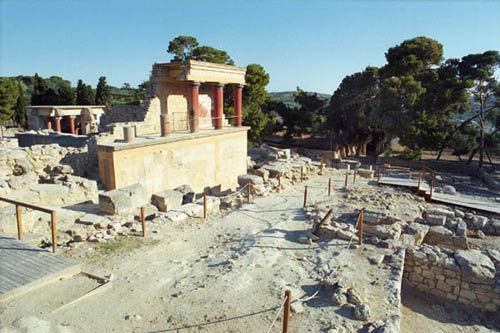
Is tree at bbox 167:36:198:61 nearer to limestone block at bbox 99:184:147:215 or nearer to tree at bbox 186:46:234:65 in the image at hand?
tree at bbox 186:46:234:65

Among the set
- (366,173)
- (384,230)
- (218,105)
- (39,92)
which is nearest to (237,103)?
(218,105)

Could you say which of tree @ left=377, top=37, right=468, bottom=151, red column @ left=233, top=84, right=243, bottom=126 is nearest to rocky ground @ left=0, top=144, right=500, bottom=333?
red column @ left=233, top=84, right=243, bottom=126

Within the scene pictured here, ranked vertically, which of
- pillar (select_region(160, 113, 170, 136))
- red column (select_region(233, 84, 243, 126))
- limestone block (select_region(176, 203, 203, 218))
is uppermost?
red column (select_region(233, 84, 243, 126))

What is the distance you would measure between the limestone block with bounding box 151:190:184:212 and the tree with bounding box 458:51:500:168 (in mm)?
20648

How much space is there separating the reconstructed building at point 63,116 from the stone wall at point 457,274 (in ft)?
60.5

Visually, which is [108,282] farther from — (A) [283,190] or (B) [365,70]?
(B) [365,70]

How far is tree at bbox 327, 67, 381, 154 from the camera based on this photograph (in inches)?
1022

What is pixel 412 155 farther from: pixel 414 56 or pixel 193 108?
pixel 193 108

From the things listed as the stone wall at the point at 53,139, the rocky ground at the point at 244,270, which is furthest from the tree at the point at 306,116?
the stone wall at the point at 53,139

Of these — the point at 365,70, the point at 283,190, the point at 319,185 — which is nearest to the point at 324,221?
the point at 283,190

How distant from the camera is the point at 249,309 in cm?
502

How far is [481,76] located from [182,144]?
66.5 ft

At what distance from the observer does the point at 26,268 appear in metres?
5.07

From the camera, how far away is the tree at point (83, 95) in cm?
3400
